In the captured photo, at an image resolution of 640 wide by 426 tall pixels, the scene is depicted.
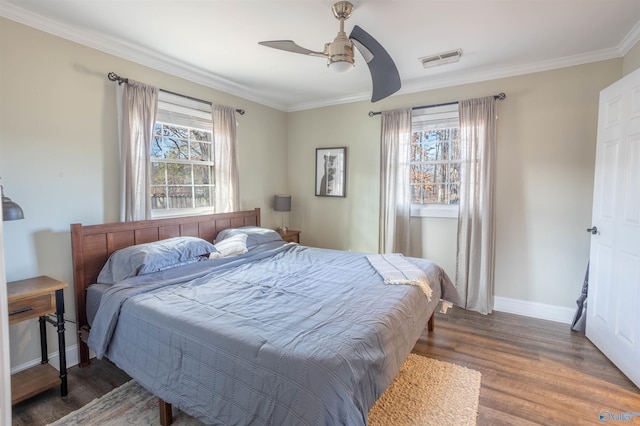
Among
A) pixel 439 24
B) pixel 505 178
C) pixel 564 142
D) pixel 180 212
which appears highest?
pixel 439 24

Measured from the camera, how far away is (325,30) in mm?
2453

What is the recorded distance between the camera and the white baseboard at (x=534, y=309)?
3188 mm

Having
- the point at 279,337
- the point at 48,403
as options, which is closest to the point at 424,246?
the point at 279,337

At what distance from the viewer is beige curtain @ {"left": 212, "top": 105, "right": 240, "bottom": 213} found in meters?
3.65

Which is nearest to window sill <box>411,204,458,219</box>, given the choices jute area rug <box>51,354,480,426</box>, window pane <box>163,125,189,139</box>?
jute area rug <box>51,354,480,426</box>

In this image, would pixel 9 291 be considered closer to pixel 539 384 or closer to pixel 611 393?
pixel 539 384

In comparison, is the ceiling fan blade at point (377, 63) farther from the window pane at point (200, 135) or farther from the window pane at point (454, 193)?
the window pane at point (200, 135)

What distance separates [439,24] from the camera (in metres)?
2.40

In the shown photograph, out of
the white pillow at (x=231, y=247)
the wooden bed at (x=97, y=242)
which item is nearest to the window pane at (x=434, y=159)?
the wooden bed at (x=97, y=242)

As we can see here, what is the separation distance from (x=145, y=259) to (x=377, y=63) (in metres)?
2.26

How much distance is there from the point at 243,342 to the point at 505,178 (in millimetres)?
3262

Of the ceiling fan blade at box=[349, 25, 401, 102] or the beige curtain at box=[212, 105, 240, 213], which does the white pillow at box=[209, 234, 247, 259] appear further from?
the ceiling fan blade at box=[349, 25, 401, 102]

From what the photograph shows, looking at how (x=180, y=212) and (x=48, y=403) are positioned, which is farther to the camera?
(x=180, y=212)

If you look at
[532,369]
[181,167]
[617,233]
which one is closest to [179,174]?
[181,167]
